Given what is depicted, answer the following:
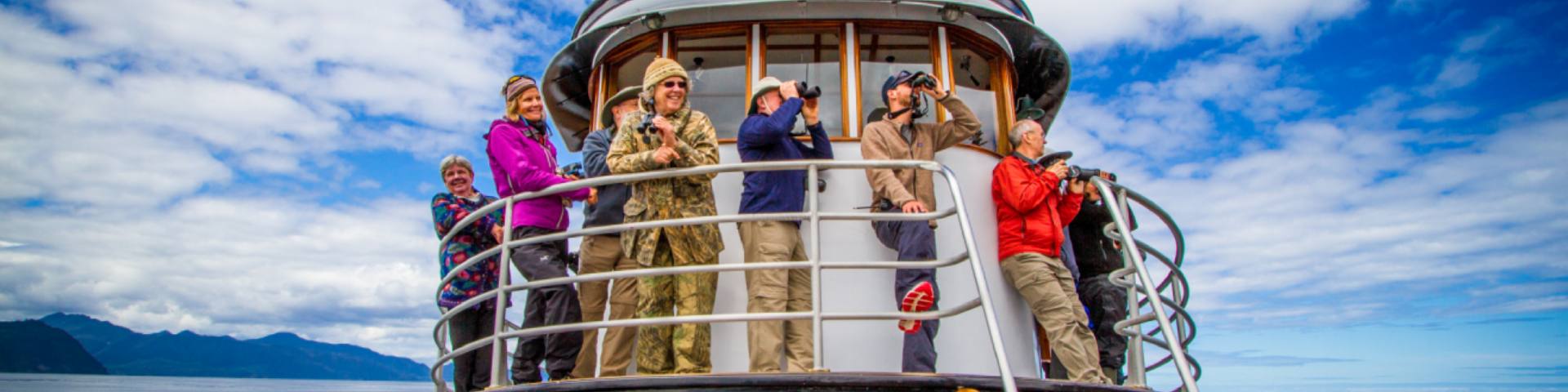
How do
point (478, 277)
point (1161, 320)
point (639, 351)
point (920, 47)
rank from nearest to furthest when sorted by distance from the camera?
1. point (1161, 320)
2. point (639, 351)
3. point (478, 277)
4. point (920, 47)

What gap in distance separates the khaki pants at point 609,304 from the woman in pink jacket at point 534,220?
4.6 inches

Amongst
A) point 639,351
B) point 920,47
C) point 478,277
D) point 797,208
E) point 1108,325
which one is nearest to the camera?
point 639,351

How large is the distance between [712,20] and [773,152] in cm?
150

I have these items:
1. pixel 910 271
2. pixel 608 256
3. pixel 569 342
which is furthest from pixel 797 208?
pixel 569 342

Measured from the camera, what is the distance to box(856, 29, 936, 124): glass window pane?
5.18 m

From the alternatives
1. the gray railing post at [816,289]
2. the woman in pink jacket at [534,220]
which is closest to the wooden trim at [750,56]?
the woman in pink jacket at [534,220]

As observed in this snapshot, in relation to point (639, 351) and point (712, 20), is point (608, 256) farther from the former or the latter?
point (712, 20)

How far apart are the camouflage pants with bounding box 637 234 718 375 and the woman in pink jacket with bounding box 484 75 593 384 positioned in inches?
16.3

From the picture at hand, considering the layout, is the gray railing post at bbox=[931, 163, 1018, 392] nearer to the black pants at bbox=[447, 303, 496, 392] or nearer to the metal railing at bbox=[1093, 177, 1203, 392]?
the metal railing at bbox=[1093, 177, 1203, 392]

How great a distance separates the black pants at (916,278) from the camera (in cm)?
385

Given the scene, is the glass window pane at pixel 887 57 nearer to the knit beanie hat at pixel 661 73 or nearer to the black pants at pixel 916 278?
the black pants at pixel 916 278

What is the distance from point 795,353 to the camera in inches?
146

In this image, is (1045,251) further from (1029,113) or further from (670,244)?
(1029,113)

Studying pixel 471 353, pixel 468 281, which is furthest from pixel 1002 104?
pixel 471 353
